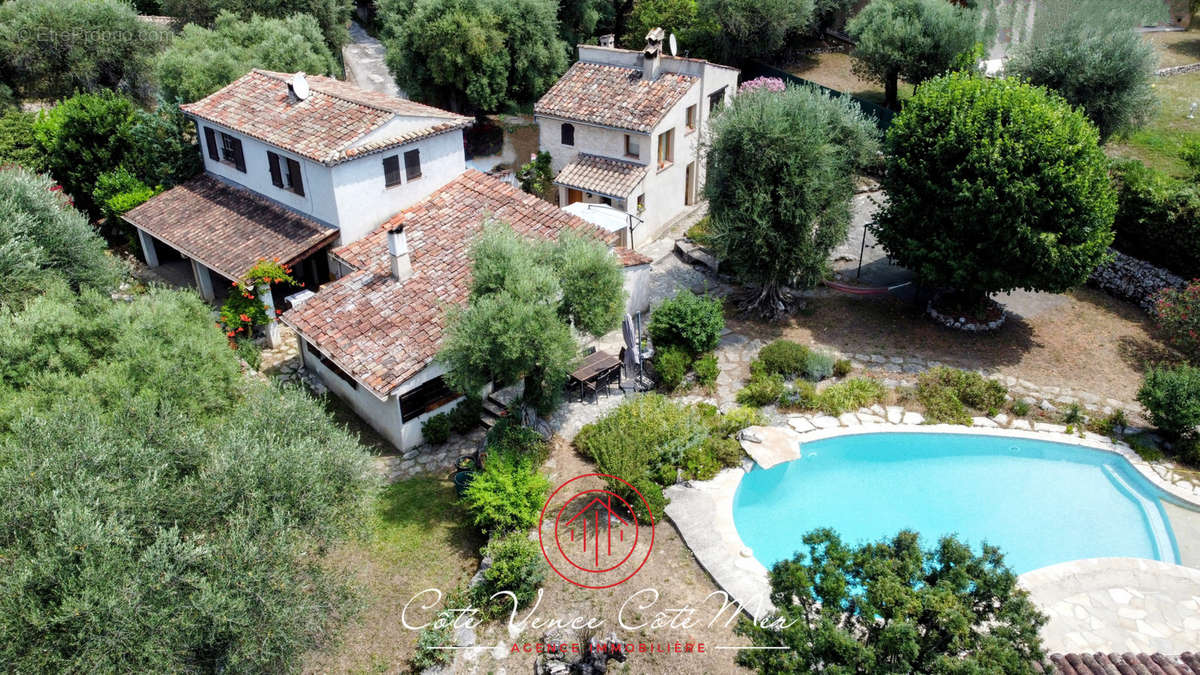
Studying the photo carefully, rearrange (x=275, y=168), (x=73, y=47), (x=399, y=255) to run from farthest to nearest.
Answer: (x=73, y=47) < (x=275, y=168) < (x=399, y=255)

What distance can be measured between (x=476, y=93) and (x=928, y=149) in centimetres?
2403

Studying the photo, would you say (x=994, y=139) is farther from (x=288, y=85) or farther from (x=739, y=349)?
(x=288, y=85)

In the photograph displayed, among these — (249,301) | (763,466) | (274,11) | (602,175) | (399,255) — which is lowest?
(763,466)

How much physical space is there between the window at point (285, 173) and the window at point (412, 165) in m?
3.78

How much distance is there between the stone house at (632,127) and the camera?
113 feet

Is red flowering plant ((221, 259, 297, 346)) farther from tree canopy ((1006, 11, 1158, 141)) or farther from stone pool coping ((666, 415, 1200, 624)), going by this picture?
tree canopy ((1006, 11, 1158, 141))

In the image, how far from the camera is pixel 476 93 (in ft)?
139

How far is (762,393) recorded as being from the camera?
989 inches

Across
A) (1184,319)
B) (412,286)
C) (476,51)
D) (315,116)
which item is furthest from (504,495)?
(476,51)

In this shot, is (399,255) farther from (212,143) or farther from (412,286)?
(212,143)

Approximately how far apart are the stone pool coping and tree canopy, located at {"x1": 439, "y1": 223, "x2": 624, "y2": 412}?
16.1ft

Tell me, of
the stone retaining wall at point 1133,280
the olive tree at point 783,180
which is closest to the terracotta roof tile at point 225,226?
the olive tree at point 783,180

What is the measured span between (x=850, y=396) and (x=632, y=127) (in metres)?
15.4

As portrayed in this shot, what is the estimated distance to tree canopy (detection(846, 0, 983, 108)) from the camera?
133ft
